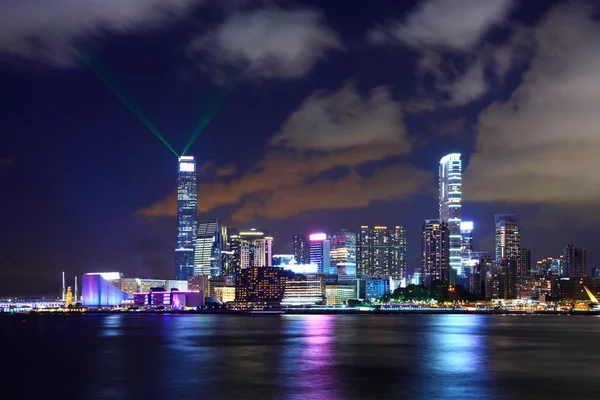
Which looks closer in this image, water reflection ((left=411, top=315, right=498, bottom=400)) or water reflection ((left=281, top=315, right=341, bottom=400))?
water reflection ((left=281, top=315, right=341, bottom=400))

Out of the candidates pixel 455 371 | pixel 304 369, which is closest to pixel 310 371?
pixel 304 369

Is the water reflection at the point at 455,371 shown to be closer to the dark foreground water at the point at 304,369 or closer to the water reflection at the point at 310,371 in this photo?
the dark foreground water at the point at 304,369

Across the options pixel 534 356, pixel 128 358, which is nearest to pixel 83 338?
pixel 128 358

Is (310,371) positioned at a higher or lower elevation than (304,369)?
higher

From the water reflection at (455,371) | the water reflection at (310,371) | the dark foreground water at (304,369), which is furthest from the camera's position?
the dark foreground water at (304,369)

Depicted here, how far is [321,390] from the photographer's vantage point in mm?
50781

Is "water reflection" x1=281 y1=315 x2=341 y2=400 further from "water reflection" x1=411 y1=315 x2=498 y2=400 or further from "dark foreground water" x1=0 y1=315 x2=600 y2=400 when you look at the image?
"water reflection" x1=411 y1=315 x2=498 y2=400

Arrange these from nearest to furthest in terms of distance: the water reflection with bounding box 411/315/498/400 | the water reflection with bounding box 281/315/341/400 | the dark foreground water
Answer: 1. the water reflection with bounding box 281/315/341/400
2. the water reflection with bounding box 411/315/498/400
3. the dark foreground water

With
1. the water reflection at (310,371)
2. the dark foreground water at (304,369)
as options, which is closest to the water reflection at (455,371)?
the dark foreground water at (304,369)

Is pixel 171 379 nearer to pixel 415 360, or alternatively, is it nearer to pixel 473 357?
pixel 415 360

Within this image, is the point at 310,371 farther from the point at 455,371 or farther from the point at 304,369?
the point at 455,371

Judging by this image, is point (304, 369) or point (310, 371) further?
point (304, 369)

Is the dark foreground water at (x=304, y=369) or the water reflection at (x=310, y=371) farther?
the dark foreground water at (x=304, y=369)

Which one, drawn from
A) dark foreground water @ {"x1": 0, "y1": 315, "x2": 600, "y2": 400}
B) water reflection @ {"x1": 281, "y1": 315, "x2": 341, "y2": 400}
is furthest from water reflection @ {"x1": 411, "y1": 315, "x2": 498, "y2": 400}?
water reflection @ {"x1": 281, "y1": 315, "x2": 341, "y2": 400}
